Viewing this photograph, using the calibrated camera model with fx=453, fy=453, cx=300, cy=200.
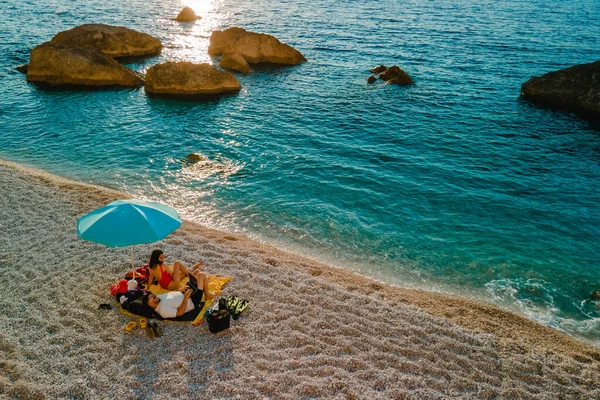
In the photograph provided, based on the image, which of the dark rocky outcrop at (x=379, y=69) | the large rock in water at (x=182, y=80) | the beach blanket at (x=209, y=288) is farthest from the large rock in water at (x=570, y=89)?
the beach blanket at (x=209, y=288)

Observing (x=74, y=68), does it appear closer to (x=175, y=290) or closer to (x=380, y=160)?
(x=380, y=160)

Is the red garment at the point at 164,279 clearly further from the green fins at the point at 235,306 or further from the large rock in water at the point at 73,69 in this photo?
the large rock in water at the point at 73,69

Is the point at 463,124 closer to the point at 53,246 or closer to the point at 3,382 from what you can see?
the point at 53,246

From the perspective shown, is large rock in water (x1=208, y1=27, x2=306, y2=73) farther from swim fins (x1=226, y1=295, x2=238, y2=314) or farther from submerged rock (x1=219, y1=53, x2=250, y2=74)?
swim fins (x1=226, y1=295, x2=238, y2=314)

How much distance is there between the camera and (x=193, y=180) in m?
22.0

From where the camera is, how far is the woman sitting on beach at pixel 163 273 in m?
12.7

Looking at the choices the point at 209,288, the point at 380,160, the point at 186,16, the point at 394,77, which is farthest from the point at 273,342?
the point at 186,16

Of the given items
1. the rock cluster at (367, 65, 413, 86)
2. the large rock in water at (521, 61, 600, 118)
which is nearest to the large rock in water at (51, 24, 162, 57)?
the rock cluster at (367, 65, 413, 86)

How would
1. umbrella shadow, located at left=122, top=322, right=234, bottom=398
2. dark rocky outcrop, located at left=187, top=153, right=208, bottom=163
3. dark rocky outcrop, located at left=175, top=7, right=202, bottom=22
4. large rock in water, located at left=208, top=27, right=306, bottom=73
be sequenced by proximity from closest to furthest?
umbrella shadow, located at left=122, top=322, right=234, bottom=398 → dark rocky outcrop, located at left=187, top=153, right=208, bottom=163 → large rock in water, located at left=208, top=27, right=306, bottom=73 → dark rocky outcrop, located at left=175, top=7, right=202, bottom=22

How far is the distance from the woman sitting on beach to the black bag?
6.21ft

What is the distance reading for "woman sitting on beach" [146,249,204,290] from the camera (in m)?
12.7

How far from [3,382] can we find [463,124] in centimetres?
2661

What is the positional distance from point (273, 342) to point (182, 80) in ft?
85.7

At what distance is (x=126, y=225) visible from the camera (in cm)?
1180
